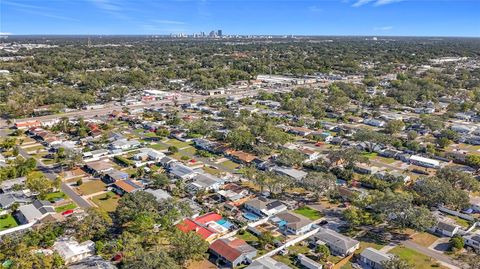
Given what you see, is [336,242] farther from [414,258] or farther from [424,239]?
[424,239]

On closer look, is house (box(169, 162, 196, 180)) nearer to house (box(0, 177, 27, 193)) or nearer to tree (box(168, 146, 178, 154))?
tree (box(168, 146, 178, 154))

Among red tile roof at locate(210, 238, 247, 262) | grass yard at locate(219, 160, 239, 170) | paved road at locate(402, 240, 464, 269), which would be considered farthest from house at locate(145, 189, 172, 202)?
paved road at locate(402, 240, 464, 269)

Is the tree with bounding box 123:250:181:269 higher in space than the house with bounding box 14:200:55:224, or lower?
higher

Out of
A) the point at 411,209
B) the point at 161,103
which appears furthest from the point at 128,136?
the point at 411,209

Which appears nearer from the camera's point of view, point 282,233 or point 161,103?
point 282,233

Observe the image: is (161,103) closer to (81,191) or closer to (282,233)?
(81,191)

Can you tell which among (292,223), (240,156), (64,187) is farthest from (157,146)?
(292,223)

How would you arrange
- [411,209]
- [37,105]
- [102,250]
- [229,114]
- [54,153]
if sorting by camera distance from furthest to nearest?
[37,105] < [229,114] < [54,153] < [411,209] < [102,250]
